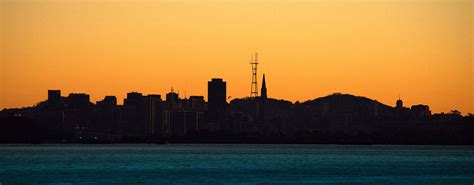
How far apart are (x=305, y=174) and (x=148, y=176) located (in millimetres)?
21751

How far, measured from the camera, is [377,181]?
11338cm

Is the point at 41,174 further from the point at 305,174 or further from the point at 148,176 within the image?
the point at 305,174

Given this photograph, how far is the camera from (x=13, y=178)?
115 meters

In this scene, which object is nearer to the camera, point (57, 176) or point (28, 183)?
point (28, 183)

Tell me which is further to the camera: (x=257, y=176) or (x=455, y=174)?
(x=455, y=174)

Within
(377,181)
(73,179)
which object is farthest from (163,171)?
(377,181)

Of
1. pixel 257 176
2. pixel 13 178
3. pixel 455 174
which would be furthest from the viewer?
pixel 455 174

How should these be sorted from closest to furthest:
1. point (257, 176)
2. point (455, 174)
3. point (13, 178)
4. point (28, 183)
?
point (28, 183), point (13, 178), point (257, 176), point (455, 174)

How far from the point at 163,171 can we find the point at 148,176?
1503 cm

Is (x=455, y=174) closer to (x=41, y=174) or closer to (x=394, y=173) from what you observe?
(x=394, y=173)

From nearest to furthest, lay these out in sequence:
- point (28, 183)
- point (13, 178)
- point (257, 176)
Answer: point (28, 183)
point (13, 178)
point (257, 176)

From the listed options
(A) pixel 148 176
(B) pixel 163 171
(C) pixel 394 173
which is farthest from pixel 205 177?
(C) pixel 394 173

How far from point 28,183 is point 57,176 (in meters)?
12.6

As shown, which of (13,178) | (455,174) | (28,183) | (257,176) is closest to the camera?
(28,183)
